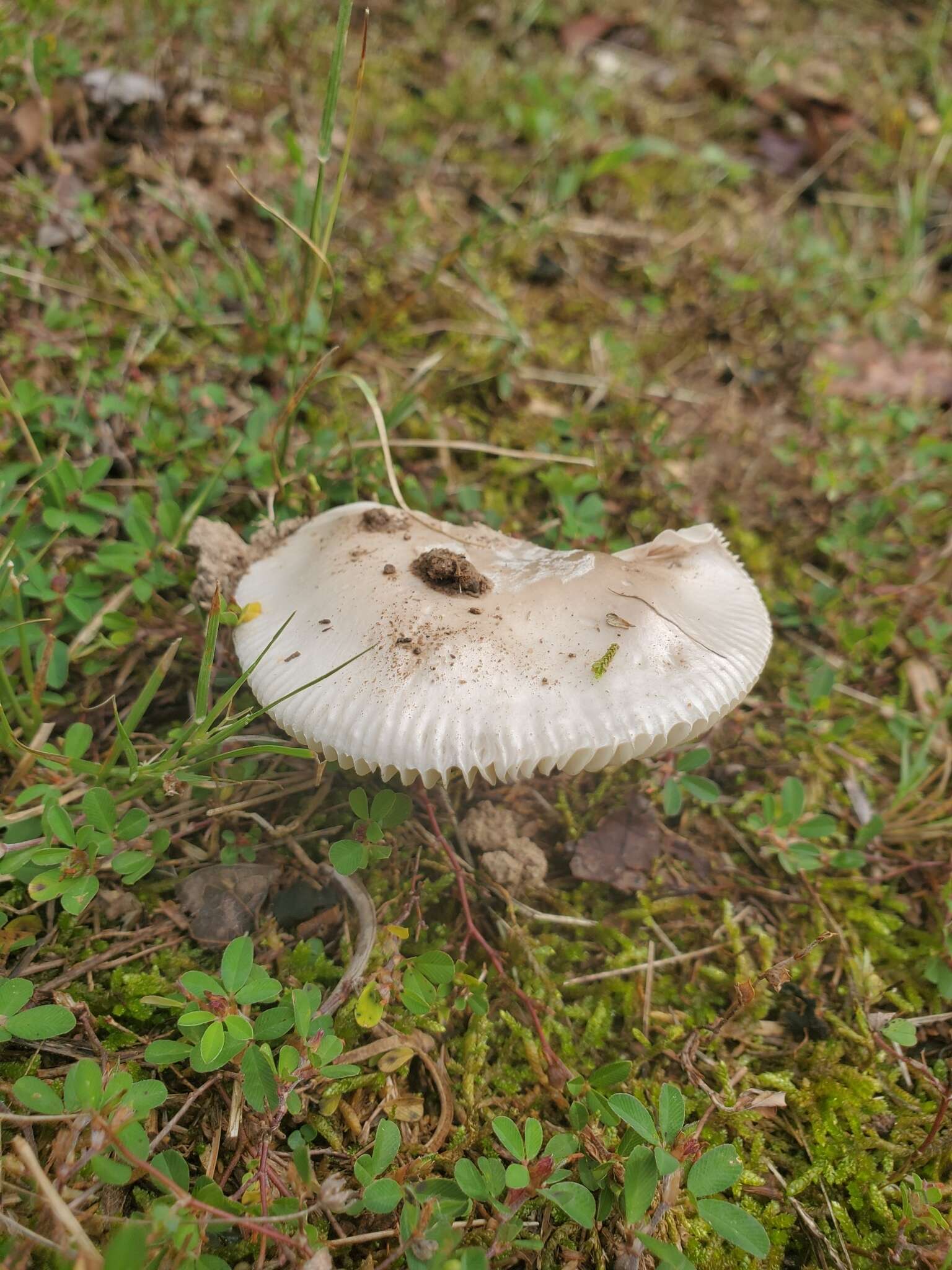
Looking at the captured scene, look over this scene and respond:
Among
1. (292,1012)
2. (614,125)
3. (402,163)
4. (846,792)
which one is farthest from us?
(614,125)

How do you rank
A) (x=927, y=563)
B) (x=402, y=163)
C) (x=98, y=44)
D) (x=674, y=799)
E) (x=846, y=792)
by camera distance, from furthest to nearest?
(x=402, y=163) → (x=98, y=44) → (x=927, y=563) → (x=846, y=792) → (x=674, y=799)

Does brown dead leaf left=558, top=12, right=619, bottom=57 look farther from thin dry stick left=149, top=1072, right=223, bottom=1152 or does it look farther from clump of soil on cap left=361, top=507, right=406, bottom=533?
thin dry stick left=149, top=1072, right=223, bottom=1152

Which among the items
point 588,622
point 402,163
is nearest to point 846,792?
point 588,622

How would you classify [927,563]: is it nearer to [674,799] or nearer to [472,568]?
[674,799]

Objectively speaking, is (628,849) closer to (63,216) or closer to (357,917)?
(357,917)

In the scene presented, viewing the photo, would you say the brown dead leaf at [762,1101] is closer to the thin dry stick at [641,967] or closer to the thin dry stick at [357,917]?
the thin dry stick at [641,967]

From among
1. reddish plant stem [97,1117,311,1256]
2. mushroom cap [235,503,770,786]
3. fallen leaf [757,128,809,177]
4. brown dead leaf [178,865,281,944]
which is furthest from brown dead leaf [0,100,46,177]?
fallen leaf [757,128,809,177]

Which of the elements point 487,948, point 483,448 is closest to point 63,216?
point 483,448
